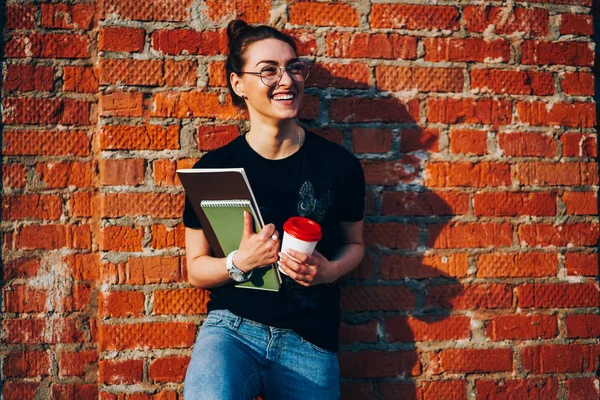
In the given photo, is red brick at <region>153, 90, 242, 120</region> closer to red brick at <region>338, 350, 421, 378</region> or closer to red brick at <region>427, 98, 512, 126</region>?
red brick at <region>427, 98, 512, 126</region>

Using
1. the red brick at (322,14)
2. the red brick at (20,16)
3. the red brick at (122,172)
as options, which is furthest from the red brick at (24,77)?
the red brick at (322,14)

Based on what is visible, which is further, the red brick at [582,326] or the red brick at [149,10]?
the red brick at [582,326]

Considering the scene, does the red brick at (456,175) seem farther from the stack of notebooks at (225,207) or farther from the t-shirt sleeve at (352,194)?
the stack of notebooks at (225,207)

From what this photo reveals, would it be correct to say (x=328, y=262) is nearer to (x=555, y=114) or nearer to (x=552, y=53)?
(x=555, y=114)

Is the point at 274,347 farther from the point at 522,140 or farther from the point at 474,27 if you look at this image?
the point at 474,27

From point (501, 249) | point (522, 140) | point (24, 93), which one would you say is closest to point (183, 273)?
point (24, 93)

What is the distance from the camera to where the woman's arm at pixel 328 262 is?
4.99 feet

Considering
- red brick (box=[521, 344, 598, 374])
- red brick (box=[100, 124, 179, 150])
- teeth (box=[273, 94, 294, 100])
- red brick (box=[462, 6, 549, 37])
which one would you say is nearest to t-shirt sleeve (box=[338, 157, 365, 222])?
teeth (box=[273, 94, 294, 100])

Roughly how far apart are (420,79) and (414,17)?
0.25 m

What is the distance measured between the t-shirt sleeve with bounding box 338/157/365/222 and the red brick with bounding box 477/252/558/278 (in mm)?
567

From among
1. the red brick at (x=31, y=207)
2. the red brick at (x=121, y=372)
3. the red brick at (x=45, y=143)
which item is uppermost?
the red brick at (x=45, y=143)

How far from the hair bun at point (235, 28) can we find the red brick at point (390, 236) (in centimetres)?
87

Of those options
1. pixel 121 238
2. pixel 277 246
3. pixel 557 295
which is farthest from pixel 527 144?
pixel 121 238

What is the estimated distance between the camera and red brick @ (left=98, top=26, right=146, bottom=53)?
6.28 ft
